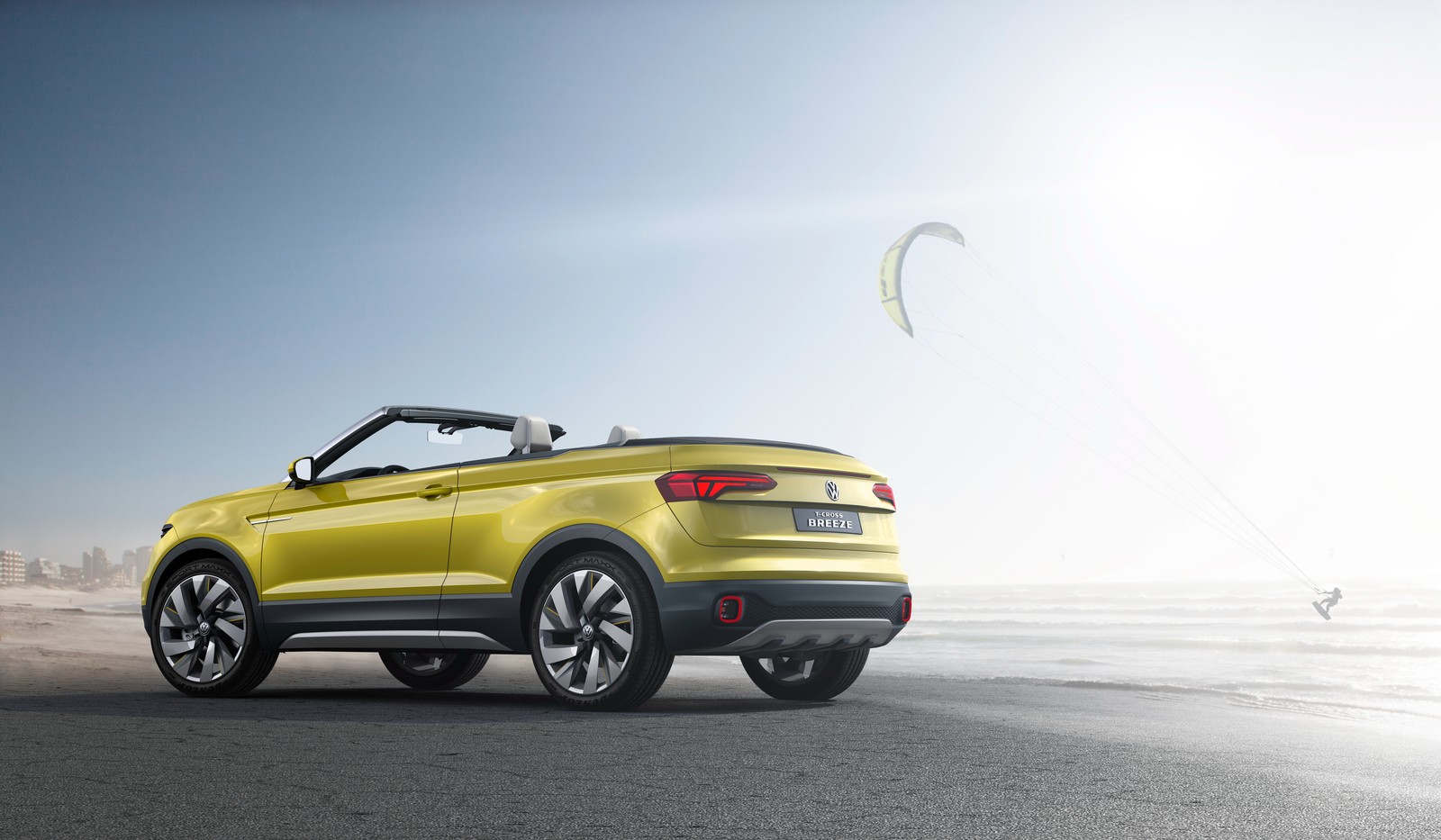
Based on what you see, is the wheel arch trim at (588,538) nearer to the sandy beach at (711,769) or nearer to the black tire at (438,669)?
the sandy beach at (711,769)

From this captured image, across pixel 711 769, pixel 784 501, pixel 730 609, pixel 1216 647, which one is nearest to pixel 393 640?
pixel 730 609

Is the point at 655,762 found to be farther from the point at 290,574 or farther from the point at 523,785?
the point at 290,574

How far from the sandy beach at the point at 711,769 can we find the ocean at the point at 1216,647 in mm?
3412

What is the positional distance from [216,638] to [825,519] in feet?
14.3

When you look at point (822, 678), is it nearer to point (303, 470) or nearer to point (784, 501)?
point (784, 501)

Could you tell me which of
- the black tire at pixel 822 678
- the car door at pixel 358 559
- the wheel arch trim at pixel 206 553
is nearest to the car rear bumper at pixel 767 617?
the black tire at pixel 822 678

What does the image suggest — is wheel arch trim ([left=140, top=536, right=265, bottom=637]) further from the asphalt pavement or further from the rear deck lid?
the rear deck lid

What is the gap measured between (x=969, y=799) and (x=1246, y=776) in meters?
1.39

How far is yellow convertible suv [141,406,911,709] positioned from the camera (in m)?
6.43

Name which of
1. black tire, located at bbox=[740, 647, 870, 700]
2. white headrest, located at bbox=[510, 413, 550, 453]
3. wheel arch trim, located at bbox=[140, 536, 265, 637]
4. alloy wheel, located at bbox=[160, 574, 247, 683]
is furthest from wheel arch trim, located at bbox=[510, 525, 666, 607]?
alloy wheel, located at bbox=[160, 574, 247, 683]

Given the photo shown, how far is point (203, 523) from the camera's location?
8539 millimetres

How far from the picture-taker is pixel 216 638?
27.0ft

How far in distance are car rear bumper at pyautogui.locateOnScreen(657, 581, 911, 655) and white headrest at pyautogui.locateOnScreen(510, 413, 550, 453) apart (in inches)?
61.1

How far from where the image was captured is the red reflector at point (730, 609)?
6285 mm
